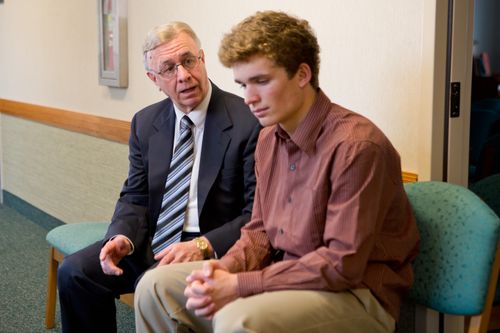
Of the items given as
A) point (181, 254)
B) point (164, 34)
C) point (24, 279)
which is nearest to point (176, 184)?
point (181, 254)

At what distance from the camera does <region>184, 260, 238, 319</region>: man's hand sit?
Answer: 1.68m

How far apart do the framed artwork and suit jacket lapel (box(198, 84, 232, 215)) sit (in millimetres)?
1432

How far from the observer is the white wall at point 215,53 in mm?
2127

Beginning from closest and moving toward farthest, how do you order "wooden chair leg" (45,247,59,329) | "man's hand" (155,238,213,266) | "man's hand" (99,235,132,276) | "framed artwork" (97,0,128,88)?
"man's hand" (155,238,213,266)
"man's hand" (99,235,132,276)
"wooden chair leg" (45,247,59,329)
"framed artwork" (97,0,128,88)

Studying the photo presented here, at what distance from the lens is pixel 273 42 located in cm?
171

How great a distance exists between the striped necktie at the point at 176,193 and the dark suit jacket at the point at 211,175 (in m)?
0.03

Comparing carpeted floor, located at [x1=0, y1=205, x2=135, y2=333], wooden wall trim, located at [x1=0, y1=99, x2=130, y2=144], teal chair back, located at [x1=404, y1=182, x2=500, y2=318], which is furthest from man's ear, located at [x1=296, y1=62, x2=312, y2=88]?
wooden wall trim, located at [x1=0, y1=99, x2=130, y2=144]

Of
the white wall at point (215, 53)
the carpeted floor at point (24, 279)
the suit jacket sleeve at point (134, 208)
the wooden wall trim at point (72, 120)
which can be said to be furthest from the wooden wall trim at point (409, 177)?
the wooden wall trim at point (72, 120)

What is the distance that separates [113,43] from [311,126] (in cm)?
223

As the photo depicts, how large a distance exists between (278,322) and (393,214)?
0.42m

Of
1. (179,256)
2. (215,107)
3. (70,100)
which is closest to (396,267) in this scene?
(179,256)

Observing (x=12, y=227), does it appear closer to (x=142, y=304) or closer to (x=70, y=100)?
(x=70, y=100)

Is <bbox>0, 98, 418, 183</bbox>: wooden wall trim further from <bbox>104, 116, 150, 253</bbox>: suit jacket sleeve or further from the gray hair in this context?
the gray hair

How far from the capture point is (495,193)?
7.34 ft
